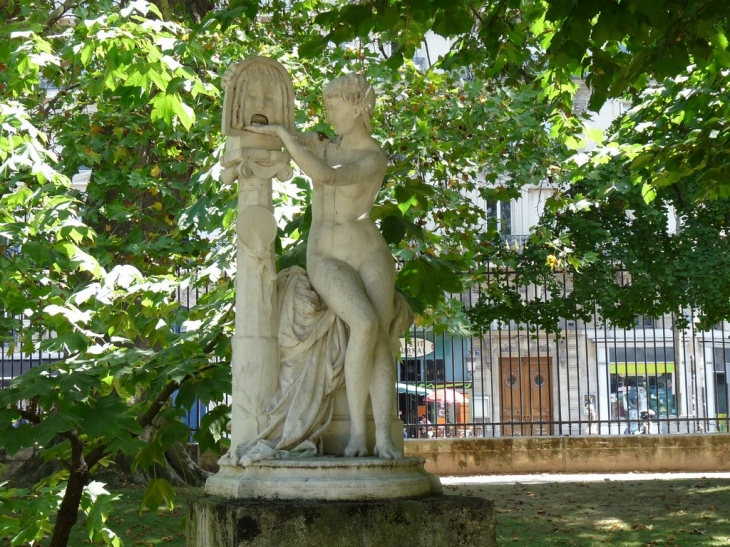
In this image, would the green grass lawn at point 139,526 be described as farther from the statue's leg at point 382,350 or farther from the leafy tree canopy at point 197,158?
the statue's leg at point 382,350

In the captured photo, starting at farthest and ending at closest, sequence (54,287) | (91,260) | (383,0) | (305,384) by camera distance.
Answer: (54,287)
(91,260)
(383,0)
(305,384)

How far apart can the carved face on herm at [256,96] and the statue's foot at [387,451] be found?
6.17 ft

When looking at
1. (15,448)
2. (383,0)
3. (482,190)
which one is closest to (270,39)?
(482,190)

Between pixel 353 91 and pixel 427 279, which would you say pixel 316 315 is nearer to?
pixel 353 91

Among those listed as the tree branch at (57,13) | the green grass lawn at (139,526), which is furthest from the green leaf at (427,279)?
the tree branch at (57,13)

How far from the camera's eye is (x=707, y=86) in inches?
329

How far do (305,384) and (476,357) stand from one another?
21349 millimetres

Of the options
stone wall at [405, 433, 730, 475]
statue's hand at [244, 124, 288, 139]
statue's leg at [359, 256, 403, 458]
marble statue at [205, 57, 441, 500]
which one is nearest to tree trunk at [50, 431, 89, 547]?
marble statue at [205, 57, 441, 500]

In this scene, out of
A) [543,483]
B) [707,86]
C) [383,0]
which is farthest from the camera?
[543,483]

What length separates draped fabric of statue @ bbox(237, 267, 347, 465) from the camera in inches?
214

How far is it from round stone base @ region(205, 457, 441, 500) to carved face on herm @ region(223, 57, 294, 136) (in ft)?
6.31

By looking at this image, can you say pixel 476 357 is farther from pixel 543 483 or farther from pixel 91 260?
pixel 91 260

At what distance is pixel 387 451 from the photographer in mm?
5395

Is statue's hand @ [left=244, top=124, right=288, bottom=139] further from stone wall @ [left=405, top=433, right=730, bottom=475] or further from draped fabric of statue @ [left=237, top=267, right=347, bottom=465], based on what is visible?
stone wall @ [left=405, top=433, right=730, bottom=475]
